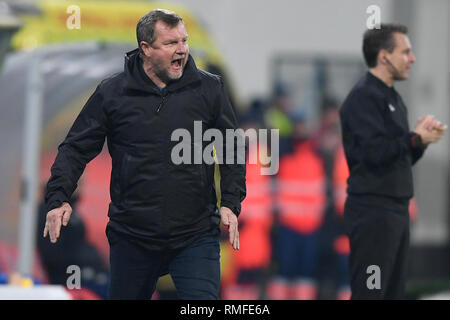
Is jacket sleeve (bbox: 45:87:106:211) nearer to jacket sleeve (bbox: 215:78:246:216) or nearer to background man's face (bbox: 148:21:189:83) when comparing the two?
background man's face (bbox: 148:21:189:83)

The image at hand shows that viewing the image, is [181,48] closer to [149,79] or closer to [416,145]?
[149,79]

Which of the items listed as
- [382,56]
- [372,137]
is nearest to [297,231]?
[382,56]

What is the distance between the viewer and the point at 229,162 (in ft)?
19.9

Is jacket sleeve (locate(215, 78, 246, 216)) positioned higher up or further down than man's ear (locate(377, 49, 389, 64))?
further down

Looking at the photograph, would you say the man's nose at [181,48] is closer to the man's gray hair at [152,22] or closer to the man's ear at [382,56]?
the man's gray hair at [152,22]

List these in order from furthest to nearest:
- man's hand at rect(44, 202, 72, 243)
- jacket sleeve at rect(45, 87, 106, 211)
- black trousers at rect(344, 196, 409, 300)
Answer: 1. black trousers at rect(344, 196, 409, 300)
2. jacket sleeve at rect(45, 87, 106, 211)
3. man's hand at rect(44, 202, 72, 243)

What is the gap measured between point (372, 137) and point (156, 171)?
4.91ft

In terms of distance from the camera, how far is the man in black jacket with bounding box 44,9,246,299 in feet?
19.6

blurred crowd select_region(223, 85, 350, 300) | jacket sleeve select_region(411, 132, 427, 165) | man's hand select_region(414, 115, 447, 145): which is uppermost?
man's hand select_region(414, 115, 447, 145)

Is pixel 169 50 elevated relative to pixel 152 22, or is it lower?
lower

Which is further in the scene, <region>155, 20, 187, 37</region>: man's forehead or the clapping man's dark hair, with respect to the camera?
the clapping man's dark hair

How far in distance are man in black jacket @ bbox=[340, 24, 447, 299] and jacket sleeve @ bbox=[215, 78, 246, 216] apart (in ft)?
3.80

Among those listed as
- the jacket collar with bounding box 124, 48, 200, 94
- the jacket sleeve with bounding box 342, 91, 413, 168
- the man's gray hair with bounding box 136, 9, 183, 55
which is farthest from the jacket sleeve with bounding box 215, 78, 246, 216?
the jacket sleeve with bounding box 342, 91, 413, 168

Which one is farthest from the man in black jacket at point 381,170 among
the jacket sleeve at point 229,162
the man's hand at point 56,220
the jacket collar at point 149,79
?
the man's hand at point 56,220
